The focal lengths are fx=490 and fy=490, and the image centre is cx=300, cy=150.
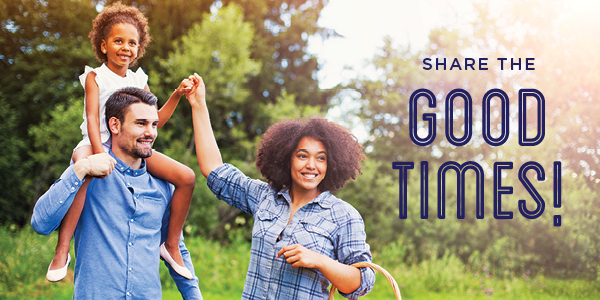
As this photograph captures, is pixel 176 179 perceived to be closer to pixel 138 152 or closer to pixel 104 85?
pixel 138 152

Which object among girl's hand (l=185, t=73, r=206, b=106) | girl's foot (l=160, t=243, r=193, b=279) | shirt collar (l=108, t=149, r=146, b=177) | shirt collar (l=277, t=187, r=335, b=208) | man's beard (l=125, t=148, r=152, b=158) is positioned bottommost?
girl's foot (l=160, t=243, r=193, b=279)

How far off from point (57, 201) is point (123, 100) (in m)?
0.51

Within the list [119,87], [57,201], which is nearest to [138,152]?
[57,201]

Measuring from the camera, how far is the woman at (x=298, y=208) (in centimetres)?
220

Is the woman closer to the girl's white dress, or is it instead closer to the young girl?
the young girl

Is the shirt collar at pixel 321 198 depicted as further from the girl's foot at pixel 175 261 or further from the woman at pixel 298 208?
the girl's foot at pixel 175 261

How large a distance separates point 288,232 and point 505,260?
8755mm

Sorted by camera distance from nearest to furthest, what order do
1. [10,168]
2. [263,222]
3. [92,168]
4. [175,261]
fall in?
[92,168], [263,222], [175,261], [10,168]

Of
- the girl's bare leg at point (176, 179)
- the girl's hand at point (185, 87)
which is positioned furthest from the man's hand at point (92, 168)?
the girl's hand at point (185, 87)

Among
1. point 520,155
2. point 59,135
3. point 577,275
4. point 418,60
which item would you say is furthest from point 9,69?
point 577,275

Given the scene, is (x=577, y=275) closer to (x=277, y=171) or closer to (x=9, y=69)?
(x=277, y=171)

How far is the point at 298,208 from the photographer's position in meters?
2.40

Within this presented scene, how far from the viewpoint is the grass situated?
673 centimetres

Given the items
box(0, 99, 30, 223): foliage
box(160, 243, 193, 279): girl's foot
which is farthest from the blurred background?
box(160, 243, 193, 279): girl's foot
